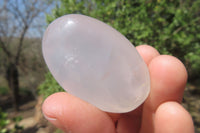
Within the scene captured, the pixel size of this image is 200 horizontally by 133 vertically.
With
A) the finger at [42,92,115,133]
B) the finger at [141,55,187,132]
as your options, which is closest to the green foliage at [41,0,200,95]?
the finger at [141,55,187,132]

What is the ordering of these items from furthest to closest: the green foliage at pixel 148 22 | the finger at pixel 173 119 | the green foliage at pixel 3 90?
the green foliage at pixel 3 90 < the green foliage at pixel 148 22 < the finger at pixel 173 119

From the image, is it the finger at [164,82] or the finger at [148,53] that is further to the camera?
the finger at [148,53]

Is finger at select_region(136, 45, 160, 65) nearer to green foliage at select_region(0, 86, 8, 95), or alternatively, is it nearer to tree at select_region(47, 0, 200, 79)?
tree at select_region(47, 0, 200, 79)

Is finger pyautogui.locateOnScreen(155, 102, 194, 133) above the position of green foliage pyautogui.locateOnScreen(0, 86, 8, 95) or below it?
above

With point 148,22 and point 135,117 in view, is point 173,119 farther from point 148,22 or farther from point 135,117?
point 148,22

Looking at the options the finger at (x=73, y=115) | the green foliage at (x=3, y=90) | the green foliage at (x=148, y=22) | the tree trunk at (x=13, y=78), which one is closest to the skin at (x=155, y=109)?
the finger at (x=73, y=115)

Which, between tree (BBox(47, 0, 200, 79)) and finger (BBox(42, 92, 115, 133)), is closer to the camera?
finger (BBox(42, 92, 115, 133))

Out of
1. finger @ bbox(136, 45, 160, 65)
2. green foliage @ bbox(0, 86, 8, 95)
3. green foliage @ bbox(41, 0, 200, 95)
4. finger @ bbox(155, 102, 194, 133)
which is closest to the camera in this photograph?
finger @ bbox(155, 102, 194, 133)

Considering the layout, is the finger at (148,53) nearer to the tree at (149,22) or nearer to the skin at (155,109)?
the skin at (155,109)
